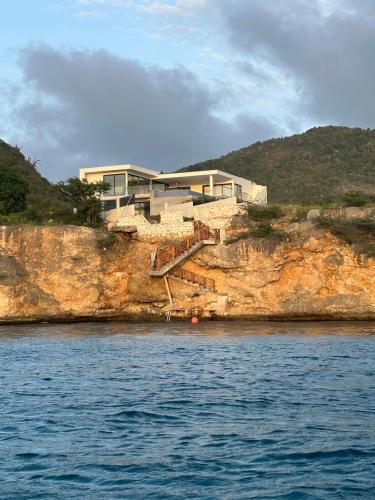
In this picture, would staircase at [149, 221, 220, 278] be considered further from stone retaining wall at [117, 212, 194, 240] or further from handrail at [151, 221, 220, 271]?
stone retaining wall at [117, 212, 194, 240]

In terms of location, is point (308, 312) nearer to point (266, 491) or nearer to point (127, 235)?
point (127, 235)

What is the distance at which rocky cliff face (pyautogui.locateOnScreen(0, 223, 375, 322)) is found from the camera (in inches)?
1887

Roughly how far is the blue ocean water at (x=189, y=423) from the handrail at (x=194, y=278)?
20479mm

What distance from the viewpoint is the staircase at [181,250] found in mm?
49250

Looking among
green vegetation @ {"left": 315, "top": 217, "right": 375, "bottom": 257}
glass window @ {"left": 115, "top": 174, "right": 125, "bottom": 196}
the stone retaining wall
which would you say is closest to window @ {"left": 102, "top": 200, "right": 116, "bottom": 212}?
glass window @ {"left": 115, "top": 174, "right": 125, "bottom": 196}

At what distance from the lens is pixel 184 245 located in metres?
49.8

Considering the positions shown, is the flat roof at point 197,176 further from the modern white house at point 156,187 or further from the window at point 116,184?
the window at point 116,184

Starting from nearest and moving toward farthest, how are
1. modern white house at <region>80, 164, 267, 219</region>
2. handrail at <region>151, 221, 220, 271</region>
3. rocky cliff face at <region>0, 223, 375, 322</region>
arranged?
rocky cliff face at <region>0, 223, 375, 322</region> → handrail at <region>151, 221, 220, 271</region> → modern white house at <region>80, 164, 267, 219</region>

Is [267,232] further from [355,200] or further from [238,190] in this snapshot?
[238,190]

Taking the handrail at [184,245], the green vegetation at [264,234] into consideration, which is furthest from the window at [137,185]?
the green vegetation at [264,234]

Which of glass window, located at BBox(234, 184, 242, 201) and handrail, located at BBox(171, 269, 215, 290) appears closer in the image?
handrail, located at BBox(171, 269, 215, 290)

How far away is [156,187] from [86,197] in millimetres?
9018

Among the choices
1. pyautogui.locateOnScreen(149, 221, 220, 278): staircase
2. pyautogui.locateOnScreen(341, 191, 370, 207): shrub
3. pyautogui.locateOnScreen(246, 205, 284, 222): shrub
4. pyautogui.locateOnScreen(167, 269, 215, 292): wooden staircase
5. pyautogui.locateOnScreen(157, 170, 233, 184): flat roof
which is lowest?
pyautogui.locateOnScreen(167, 269, 215, 292): wooden staircase

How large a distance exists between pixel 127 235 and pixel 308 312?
1363 cm
